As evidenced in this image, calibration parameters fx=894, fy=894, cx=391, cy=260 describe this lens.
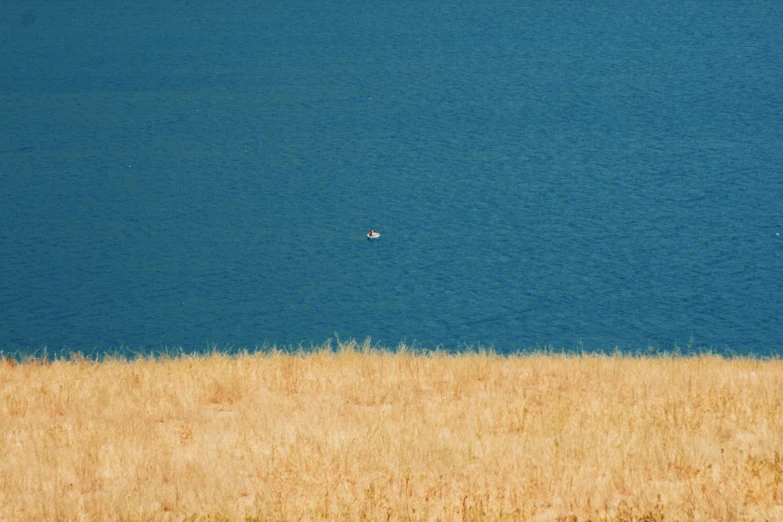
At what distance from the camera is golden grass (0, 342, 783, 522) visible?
7.13m

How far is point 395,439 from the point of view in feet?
28.2

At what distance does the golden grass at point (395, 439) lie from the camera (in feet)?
23.4

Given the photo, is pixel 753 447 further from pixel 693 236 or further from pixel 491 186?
pixel 491 186

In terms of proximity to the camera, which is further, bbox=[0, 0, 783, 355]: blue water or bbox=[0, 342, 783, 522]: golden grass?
bbox=[0, 0, 783, 355]: blue water

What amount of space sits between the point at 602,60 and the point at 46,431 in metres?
30.1

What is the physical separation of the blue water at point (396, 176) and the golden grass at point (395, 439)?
6.17 metres

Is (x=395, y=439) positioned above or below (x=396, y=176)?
below

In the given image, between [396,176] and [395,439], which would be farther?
[396,176]

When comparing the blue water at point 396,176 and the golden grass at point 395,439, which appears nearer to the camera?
the golden grass at point 395,439

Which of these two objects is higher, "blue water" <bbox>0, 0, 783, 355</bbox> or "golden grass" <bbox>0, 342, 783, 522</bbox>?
"blue water" <bbox>0, 0, 783, 355</bbox>

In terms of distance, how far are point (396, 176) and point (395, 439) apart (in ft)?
60.7

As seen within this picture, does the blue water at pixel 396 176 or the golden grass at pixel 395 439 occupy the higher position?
the blue water at pixel 396 176

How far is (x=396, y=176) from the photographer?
26.6 metres

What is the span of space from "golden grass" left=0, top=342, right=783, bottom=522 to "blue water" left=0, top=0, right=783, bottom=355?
6.17 metres
